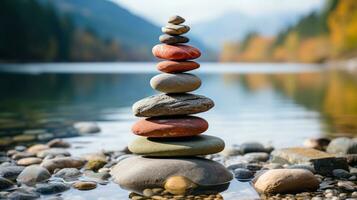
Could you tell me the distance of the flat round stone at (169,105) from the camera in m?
12.2

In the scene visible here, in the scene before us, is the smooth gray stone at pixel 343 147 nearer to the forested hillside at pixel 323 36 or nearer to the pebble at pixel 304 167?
the pebble at pixel 304 167

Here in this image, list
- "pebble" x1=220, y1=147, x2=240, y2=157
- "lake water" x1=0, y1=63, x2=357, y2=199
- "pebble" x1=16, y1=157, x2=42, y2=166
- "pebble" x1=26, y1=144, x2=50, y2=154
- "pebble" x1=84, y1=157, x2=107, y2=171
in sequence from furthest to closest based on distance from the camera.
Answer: "lake water" x1=0, y1=63, x2=357, y2=199 → "pebble" x1=26, y1=144, x2=50, y2=154 → "pebble" x1=220, y1=147, x2=240, y2=157 → "pebble" x1=16, y1=157, x2=42, y2=166 → "pebble" x1=84, y1=157, x2=107, y2=171

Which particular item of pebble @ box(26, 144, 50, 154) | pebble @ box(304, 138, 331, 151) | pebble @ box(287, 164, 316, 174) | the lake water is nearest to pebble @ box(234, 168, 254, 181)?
the lake water

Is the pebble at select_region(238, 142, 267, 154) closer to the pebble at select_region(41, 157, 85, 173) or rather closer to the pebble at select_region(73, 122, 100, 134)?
the pebble at select_region(41, 157, 85, 173)

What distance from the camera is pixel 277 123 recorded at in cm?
2439

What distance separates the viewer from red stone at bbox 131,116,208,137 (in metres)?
12.1

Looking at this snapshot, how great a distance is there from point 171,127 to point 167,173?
105 cm

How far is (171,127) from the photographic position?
39.7 ft

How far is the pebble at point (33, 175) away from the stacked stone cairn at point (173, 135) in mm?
1475

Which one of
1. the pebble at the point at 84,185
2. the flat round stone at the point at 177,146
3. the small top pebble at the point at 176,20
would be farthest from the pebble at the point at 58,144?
the small top pebble at the point at 176,20

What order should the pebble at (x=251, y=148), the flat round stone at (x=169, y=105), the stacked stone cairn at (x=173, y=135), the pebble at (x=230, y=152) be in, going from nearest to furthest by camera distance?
the stacked stone cairn at (x=173, y=135) < the flat round stone at (x=169, y=105) < the pebble at (x=230, y=152) < the pebble at (x=251, y=148)

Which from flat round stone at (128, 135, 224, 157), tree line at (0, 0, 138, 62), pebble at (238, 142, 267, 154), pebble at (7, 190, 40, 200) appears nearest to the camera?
pebble at (7, 190, 40, 200)

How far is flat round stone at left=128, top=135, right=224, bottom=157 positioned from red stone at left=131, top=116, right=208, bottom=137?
17 centimetres

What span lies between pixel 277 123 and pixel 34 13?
96.9 meters
